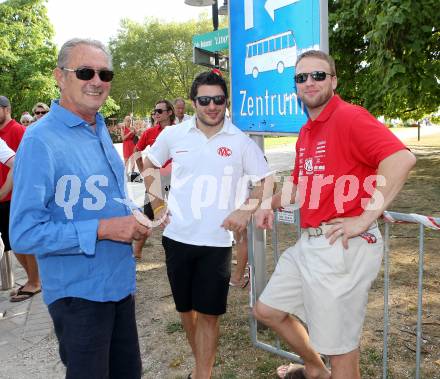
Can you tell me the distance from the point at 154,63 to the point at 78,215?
4439 cm

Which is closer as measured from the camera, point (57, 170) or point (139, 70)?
point (57, 170)

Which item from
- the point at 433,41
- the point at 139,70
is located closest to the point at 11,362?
the point at 433,41

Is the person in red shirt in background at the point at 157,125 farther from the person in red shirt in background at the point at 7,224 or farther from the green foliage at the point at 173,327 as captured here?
the green foliage at the point at 173,327

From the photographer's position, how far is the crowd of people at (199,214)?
1832mm

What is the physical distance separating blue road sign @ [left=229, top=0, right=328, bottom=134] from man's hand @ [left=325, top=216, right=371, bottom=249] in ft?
3.42

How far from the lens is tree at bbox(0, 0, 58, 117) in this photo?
31703mm

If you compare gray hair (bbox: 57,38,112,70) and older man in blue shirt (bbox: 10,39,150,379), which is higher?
gray hair (bbox: 57,38,112,70)

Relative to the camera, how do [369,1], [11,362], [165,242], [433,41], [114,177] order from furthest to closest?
[433,41], [369,1], [11,362], [165,242], [114,177]

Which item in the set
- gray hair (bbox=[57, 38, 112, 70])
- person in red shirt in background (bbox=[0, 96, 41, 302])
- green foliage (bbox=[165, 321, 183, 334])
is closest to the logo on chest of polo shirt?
gray hair (bbox=[57, 38, 112, 70])

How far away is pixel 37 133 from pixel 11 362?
269cm

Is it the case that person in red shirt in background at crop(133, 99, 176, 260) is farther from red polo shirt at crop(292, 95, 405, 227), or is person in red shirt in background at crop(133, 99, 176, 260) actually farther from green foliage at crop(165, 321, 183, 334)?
red polo shirt at crop(292, 95, 405, 227)

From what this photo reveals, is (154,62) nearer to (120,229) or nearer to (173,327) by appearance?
(173,327)

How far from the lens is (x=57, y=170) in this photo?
5.86 ft

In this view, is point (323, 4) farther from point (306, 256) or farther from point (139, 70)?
point (139, 70)
